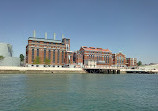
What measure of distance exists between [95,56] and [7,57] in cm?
7598

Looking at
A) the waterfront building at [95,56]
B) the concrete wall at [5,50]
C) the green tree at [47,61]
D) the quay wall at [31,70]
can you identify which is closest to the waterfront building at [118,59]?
the waterfront building at [95,56]

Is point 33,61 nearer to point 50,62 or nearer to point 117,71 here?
point 50,62

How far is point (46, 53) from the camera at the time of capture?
395 ft

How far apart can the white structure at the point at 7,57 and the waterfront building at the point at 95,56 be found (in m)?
57.6

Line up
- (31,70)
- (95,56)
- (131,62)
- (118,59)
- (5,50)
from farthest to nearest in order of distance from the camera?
(131,62), (118,59), (95,56), (5,50), (31,70)

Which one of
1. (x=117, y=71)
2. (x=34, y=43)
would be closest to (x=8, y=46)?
(x=34, y=43)

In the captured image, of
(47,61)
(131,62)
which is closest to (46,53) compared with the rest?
(47,61)

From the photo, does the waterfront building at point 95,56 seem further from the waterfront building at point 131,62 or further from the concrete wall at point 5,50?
→ the concrete wall at point 5,50

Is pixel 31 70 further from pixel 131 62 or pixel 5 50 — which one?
pixel 131 62

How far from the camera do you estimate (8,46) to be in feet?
431

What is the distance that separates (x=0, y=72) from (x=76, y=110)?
76512 millimetres

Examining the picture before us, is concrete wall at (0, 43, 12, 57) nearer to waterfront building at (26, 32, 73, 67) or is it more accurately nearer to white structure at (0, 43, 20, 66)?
white structure at (0, 43, 20, 66)

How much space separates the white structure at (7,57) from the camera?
113537 millimetres

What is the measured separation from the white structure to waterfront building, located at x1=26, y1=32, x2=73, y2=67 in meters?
9.64
